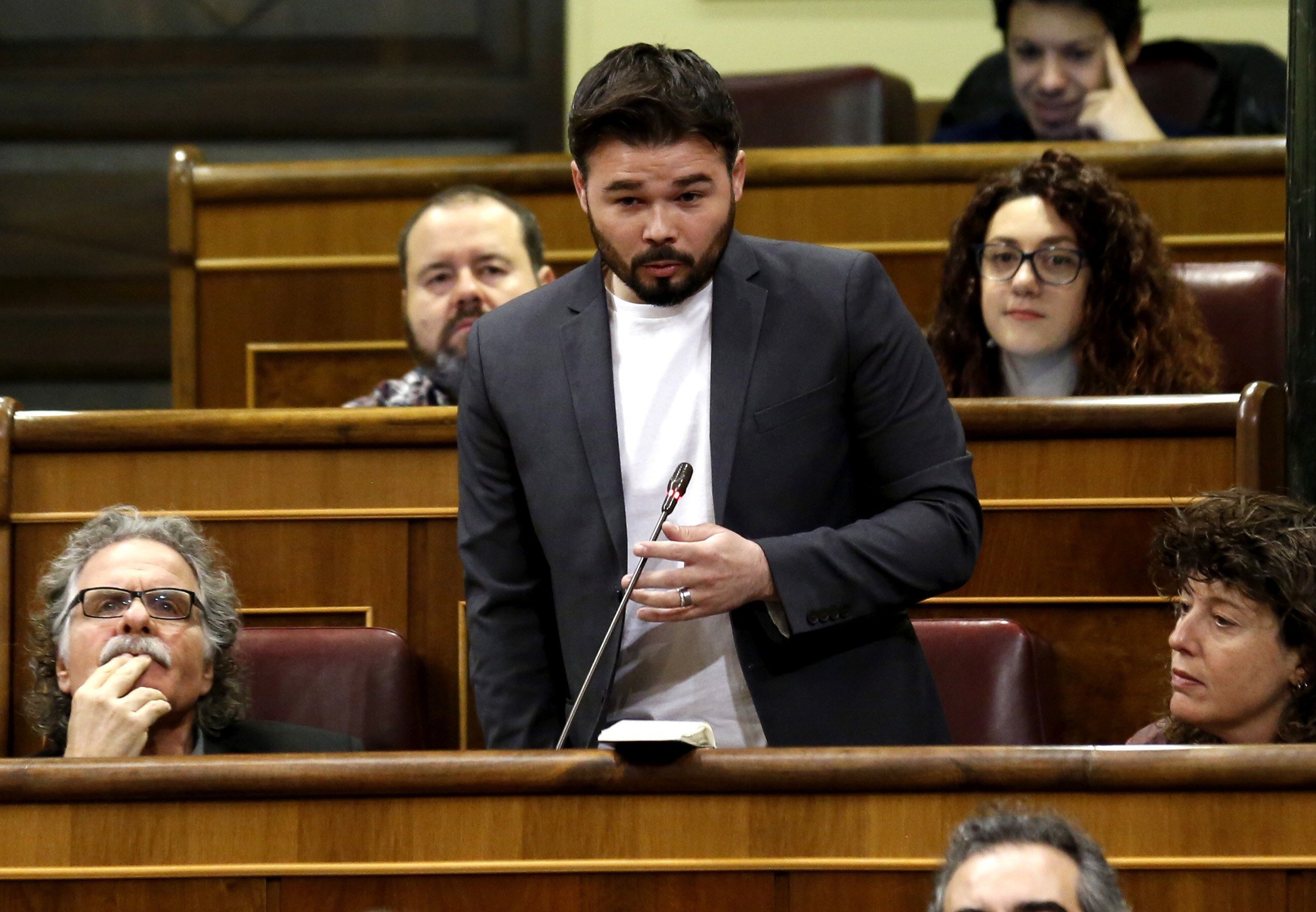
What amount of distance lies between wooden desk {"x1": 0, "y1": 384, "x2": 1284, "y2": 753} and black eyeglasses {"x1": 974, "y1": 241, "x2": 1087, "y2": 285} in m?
0.25

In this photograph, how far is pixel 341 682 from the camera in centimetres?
129

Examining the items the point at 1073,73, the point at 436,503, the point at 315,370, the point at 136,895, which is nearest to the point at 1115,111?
the point at 1073,73

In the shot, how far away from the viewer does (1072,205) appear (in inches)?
61.8

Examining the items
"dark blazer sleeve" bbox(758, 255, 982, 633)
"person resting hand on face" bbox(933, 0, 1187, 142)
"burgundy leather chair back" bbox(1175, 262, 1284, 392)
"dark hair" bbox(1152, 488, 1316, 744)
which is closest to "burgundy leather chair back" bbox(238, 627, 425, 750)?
"dark blazer sleeve" bbox(758, 255, 982, 633)

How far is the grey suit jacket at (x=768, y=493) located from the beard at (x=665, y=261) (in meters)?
0.03

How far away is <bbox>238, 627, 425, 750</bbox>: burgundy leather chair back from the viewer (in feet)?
4.21

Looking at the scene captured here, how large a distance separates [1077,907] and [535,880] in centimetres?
27

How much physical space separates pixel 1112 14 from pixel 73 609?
1362mm

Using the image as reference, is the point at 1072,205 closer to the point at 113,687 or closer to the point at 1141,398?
the point at 1141,398

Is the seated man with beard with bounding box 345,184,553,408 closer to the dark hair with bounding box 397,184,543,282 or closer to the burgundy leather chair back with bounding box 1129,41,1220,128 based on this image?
the dark hair with bounding box 397,184,543,282

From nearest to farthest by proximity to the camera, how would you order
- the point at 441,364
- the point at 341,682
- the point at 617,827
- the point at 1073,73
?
the point at 617,827 → the point at 341,682 → the point at 441,364 → the point at 1073,73

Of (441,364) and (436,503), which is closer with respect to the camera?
(436,503)

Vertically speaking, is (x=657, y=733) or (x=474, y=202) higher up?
(x=474, y=202)

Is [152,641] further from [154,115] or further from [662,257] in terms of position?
[154,115]
